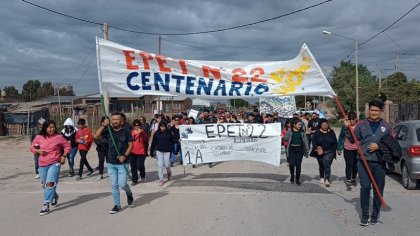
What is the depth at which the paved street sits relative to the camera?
625cm

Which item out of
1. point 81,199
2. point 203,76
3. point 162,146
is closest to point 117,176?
point 81,199

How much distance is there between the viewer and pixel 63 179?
1166cm

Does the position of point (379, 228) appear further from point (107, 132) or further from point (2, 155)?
point (2, 155)

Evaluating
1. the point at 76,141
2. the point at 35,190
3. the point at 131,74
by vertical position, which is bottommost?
the point at 35,190

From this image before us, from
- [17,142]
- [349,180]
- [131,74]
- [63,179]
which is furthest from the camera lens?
[17,142]

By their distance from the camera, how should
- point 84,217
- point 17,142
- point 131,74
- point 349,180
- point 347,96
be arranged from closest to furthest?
point 84,217 < point 131,74 < point 349,180 < point 17,142 < point 347,96

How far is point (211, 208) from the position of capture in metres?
7.59

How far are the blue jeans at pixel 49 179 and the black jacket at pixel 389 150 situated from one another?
5.40 m

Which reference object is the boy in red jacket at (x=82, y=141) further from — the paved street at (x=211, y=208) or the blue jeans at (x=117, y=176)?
the blue jeans at (x=117, y=176)

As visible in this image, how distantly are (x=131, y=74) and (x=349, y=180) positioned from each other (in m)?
5.38

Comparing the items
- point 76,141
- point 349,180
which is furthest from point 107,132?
point 349,180

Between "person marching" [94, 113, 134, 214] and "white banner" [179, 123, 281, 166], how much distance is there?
115 inches

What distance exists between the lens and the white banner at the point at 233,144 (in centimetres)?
1029

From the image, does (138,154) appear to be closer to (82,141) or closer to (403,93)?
(82,141)
